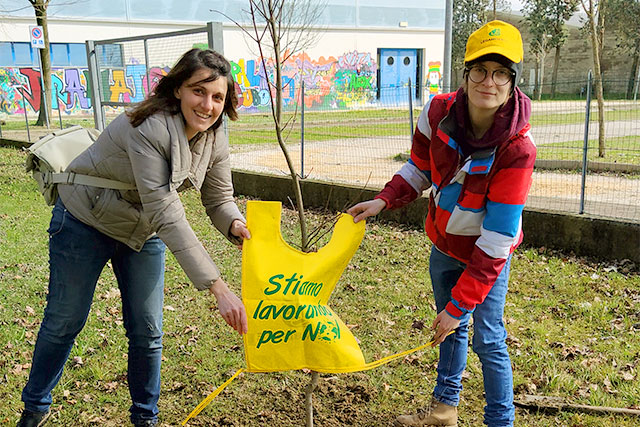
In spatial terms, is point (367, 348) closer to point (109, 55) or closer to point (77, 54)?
point (109, 55)

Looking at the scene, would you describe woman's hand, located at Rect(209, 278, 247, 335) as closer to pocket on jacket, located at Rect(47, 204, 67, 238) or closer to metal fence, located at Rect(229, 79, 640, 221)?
pocket on jacket, located at Rect(47, 204, 67, 238)

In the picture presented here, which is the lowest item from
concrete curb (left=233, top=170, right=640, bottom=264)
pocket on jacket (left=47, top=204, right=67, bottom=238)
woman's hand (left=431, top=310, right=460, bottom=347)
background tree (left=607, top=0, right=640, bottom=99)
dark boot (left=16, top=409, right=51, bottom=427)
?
dark boot (left=16, top=409, right=51, bottom=427)

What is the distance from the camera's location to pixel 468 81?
7.25ft

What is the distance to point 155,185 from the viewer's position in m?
2.11

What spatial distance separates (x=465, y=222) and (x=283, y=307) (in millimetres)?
801

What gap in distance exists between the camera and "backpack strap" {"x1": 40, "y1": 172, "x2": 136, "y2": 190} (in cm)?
229

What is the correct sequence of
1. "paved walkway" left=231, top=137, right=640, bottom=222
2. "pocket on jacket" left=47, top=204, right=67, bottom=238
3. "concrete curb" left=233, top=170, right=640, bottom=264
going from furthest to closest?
"paved walkway" left=231, top=137, right=640, bottom=222
"concrete curb" left=233, top=170, right=640, bottom=264
"pocket on jacket" left=47, top=204, right=67, bottom=238

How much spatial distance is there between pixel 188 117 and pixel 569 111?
26.0 feet

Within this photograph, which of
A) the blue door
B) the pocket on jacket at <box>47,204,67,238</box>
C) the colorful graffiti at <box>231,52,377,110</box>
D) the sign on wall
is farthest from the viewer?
the blue door

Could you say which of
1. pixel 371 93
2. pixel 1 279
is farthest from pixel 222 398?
pixel 371 93

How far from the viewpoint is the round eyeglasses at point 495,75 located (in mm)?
2117

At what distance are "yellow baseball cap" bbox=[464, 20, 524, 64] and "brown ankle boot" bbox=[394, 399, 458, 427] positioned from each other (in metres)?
1.71

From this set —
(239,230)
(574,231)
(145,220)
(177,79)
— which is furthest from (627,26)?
(145,220)

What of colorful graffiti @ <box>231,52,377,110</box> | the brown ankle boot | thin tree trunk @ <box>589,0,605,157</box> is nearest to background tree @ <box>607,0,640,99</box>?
colorful graffiti @ <box>231,52,377,110</box>
